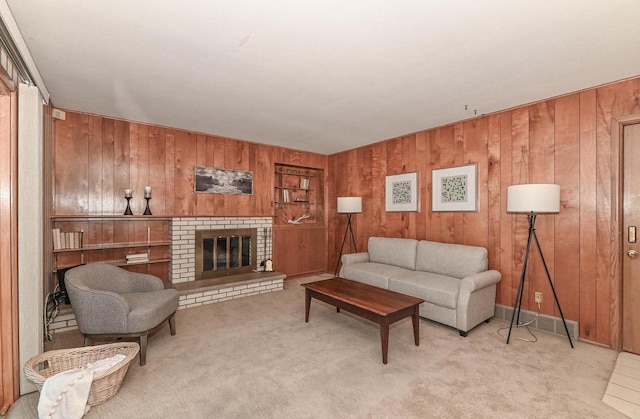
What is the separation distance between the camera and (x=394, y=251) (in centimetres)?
440

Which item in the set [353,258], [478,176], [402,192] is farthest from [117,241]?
[478,176]

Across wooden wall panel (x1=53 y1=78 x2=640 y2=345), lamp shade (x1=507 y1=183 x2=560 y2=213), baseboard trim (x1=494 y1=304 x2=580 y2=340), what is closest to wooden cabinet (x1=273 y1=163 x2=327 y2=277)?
wooden wall panel (x1=53 y1=78 x2=640 y2=345)

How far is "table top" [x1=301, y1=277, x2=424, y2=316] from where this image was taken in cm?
265

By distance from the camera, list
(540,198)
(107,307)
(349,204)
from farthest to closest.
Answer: (349,204), (540,198), (107,307)

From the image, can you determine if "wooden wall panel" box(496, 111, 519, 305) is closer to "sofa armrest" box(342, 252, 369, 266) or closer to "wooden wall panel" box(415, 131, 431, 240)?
"wooden wall panel" box(415, 131, 431, 240)

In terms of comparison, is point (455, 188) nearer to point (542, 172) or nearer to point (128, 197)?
point (542, 172)

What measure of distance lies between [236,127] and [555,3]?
3637 mm

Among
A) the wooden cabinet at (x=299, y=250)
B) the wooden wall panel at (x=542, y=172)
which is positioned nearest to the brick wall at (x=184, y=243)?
the wooden cabinet at (x=299, y=250)

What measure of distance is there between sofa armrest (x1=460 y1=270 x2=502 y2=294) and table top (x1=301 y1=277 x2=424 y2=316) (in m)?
0.58

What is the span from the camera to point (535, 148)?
3.28 m

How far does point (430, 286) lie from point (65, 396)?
3222 millimetres

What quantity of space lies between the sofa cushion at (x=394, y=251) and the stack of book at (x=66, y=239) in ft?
13.1

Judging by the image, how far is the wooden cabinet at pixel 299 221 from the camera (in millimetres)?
5523

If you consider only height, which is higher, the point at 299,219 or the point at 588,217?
the point at 588,217
